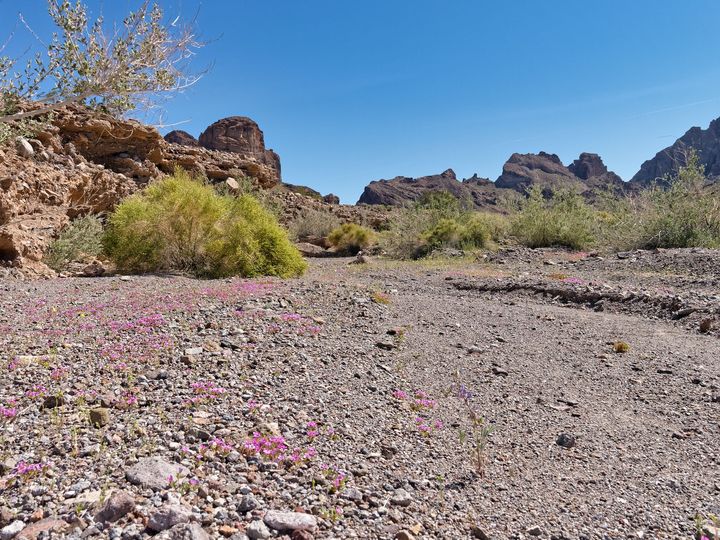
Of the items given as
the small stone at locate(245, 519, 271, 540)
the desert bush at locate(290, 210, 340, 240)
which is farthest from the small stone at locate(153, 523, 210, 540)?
the desert bush at locate(290, 210, 340, 240)

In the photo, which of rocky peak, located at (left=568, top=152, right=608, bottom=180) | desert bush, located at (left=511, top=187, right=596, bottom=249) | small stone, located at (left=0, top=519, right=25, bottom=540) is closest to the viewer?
small stone, located at (left=0, top=519, right=25, bottom=540)

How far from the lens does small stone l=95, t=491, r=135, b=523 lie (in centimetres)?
198

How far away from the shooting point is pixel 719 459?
316 cm

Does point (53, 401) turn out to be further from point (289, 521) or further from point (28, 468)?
point (289, 521)

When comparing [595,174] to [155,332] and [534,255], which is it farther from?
[155,332]

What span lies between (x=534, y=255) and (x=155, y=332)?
48.3 feet

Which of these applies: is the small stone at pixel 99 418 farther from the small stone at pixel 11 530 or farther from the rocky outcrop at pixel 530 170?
the rocky outcrop at pixel 530 170

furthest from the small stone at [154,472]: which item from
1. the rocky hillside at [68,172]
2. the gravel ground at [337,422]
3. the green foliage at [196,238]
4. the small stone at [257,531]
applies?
the green foliage at [196,238]

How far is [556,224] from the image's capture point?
20.7 m

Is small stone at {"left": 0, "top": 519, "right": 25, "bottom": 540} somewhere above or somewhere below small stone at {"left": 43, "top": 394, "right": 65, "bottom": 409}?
below

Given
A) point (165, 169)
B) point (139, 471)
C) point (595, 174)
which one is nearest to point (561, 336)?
point (139, 471)

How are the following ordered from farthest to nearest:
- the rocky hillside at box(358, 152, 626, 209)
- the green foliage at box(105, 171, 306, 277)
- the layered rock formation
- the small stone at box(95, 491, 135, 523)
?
the rocky hillside at box(358, 152, 626, 209), the green foliage at box(105, 171, 306, 277), the layered rock formation, the small stone at box(95, 491, 135, 523)

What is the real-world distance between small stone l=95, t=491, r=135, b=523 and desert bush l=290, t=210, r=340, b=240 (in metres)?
27.5

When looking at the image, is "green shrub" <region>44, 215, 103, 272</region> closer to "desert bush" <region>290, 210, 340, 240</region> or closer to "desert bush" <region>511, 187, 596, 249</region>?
"desert bush" <region>511, 187, 596, 249</region>
